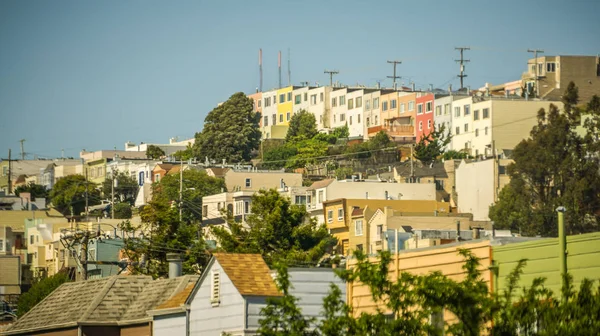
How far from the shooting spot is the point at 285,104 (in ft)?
638

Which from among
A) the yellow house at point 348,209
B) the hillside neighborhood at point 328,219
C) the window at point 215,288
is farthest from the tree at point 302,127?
the window at point 215,288

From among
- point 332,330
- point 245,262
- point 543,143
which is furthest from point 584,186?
point 332,330

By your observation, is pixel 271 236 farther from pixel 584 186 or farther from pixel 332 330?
pixel 332 330

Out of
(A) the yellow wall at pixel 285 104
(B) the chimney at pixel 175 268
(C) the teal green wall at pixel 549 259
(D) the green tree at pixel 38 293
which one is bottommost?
(D) the green tree at pixel 38 293

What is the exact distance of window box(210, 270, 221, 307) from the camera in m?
43.6

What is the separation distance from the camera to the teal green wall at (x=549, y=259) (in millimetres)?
28781

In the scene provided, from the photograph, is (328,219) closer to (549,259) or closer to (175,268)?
(175,268)

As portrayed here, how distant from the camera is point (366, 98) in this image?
593ft

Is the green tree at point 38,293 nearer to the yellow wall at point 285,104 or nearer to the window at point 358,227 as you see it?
the window at point 358,227

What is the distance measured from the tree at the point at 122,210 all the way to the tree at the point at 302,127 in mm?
29923

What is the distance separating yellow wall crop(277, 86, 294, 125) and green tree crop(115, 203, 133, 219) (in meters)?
44.9

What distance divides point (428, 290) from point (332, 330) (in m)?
2.18

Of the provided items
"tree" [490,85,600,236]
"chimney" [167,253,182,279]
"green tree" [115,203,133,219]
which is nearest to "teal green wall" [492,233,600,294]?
"chimney" [167,253,182,279]

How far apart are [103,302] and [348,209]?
219ft
